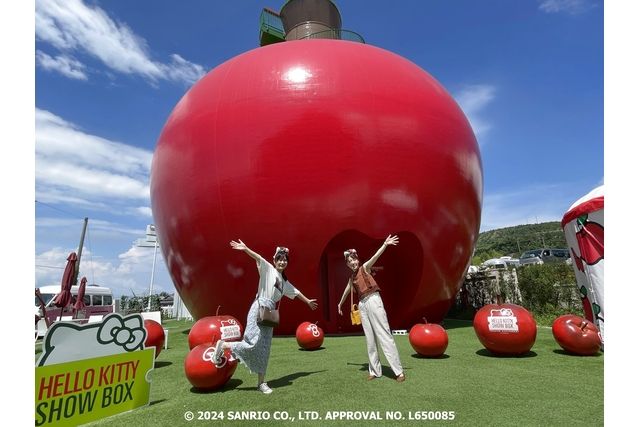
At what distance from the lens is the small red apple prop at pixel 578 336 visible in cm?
581

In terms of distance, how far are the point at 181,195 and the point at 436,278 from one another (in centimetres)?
636

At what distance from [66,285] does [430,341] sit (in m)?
12.0

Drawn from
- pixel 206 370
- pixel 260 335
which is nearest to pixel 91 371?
pixel 206 370

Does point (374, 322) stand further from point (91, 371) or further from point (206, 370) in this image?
point (91, 371)

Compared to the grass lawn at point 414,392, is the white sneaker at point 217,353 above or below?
above

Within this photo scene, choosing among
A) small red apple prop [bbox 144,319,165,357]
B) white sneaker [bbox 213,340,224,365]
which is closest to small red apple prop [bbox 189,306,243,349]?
small red apple prop [bbox 144,319,165,357]

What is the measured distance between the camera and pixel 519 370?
16.9ft

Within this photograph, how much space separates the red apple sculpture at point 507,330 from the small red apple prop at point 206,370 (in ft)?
13.0

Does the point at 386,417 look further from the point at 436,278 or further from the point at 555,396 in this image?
the point at 436,278

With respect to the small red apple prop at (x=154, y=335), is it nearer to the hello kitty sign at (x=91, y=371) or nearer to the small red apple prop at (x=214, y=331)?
→ the small red apple prop at (x=214, y=331)

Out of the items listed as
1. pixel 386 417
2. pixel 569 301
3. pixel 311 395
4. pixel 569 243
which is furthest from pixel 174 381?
pixel 569 301

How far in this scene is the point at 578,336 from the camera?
5859 mm

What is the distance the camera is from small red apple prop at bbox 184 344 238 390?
14.5 feet

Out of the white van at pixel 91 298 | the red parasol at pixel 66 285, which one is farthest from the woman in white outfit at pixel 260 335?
the white van at pixel 91 298
